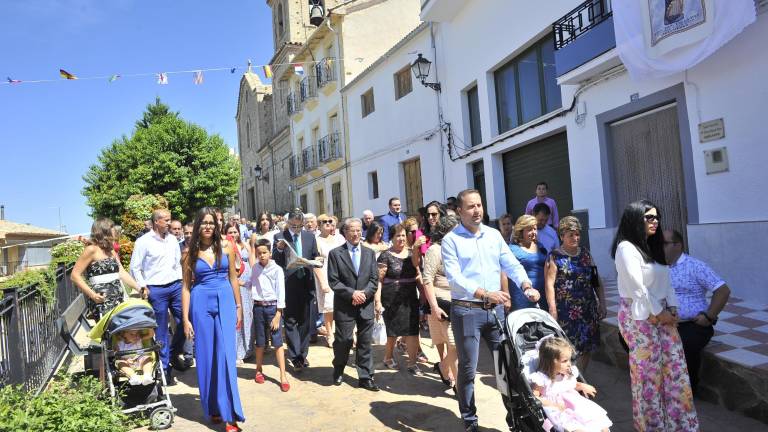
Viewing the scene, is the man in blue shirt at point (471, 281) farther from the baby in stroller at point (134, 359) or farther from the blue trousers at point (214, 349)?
the baby in stroller at point (134, 359)

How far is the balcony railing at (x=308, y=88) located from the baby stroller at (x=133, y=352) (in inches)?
714

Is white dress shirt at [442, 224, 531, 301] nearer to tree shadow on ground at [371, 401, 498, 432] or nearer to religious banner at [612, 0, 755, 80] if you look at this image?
tree shadow on ground at [371, 401, 498, 432]

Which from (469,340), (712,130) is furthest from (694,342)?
(712,130)

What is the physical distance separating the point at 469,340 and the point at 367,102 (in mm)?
15283

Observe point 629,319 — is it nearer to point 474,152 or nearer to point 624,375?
point 624,375

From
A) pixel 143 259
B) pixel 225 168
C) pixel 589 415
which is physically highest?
pixel 225 168

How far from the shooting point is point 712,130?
6656 mm

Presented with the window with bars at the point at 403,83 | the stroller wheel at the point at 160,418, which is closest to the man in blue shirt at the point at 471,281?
the stroller wheel at the point at 160,418

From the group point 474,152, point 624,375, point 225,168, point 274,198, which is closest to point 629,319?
point 624,375

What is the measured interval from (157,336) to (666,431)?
4.88 metres

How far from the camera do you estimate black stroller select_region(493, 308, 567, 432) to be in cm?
344

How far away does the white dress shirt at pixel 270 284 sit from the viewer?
232 inches

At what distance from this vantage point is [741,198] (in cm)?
639

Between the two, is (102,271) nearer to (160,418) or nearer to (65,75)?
(160,418)
